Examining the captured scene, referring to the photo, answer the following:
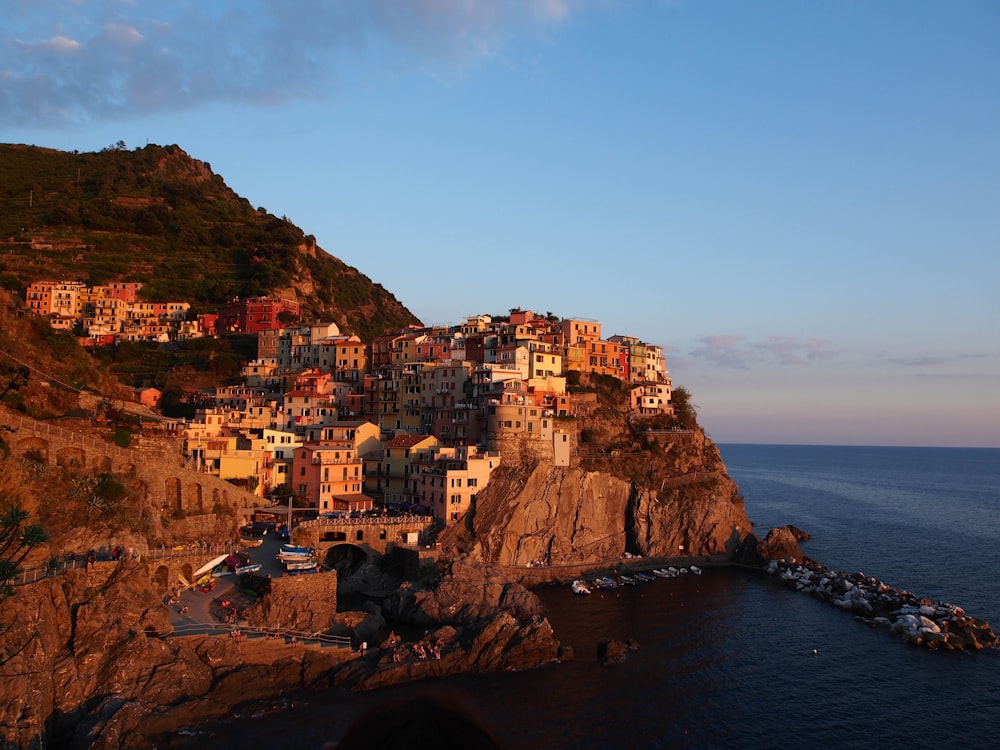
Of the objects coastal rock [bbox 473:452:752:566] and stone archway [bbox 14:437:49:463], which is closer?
stone archway [bbox 14:437:49:463]

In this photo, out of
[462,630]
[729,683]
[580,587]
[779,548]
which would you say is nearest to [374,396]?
[580,587]

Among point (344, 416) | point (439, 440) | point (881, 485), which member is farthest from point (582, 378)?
point (881, 485)

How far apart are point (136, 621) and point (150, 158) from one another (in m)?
132

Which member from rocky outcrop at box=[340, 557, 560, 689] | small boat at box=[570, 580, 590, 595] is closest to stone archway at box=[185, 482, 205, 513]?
rocky outcrop at box=[340, 557, 560, 689]

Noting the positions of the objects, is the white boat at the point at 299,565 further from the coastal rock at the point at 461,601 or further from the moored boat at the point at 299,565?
the coastal rock at the point at 461,601

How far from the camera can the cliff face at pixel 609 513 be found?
192ft

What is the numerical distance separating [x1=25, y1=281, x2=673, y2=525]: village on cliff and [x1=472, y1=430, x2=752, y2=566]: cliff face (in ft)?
9.30

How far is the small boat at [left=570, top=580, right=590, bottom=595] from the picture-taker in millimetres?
54188

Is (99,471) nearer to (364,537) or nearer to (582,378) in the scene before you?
(364,537)

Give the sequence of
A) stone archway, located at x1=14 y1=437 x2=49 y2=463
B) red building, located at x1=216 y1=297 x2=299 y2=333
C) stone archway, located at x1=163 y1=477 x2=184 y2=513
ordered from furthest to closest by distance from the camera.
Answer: red building, located at x1=216 y1=297 x2=299 y2=333
stone archway, located at x1=163 y1=477 x2=184 y2=513
stone archway, located at x1=14 y1=437 x2=49 y2=463

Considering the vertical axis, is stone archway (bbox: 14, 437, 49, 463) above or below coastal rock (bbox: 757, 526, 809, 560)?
above

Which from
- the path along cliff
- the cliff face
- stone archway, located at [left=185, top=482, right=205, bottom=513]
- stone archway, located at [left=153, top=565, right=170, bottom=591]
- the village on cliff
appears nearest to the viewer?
stone archway, located at [left=153, top=565, right=170, bottom=591]

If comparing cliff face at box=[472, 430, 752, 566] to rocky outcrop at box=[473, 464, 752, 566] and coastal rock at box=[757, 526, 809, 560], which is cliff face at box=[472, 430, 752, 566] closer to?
rocky outcrop at box=[473, 464, 752, 566]

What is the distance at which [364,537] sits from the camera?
53938 mm
